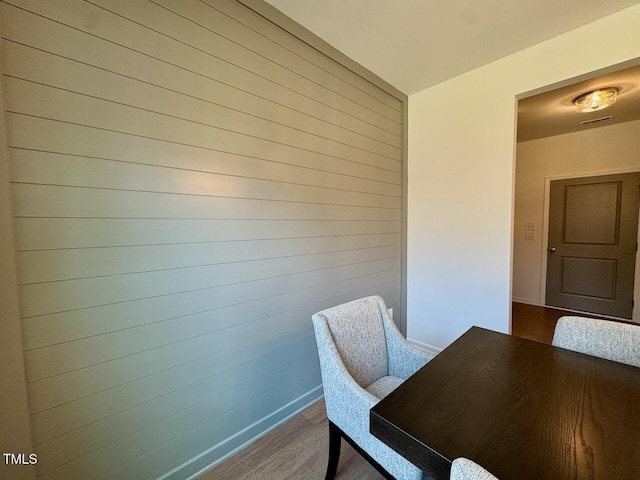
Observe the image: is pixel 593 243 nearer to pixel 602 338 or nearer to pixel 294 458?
pixel 602 338

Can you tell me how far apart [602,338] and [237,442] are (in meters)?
1.97

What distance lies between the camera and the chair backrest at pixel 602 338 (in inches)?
45.8

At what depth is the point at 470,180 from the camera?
245 cm

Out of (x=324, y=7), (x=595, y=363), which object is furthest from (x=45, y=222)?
(x=595, y=363)

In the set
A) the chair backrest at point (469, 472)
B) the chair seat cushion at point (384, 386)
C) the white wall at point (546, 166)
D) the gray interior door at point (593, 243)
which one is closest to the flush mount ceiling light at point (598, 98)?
the white wall at point (546, 166)

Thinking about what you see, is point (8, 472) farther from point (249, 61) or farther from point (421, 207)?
point (421, 207)

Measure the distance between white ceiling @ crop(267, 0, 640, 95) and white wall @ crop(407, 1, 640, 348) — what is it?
6.4 inches

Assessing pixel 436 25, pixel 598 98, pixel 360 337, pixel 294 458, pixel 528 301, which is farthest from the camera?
pixel 528 301

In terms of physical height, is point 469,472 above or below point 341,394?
above

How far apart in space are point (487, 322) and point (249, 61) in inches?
107

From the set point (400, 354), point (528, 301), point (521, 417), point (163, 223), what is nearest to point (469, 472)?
point (521, 417)

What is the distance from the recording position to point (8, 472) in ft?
3.12

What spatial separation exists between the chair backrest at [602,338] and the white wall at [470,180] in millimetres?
1031

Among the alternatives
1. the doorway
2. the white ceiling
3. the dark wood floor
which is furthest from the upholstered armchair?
the doorway
